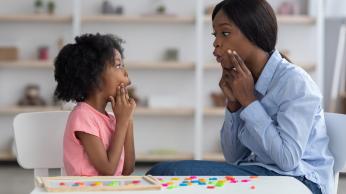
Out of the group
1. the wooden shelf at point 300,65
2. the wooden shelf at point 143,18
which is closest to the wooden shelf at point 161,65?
the wooden shelf at point 300,65

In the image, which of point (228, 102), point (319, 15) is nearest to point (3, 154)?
point (319, 15)

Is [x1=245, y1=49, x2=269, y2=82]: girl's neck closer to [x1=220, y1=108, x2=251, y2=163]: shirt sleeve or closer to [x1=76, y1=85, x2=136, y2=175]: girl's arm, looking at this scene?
[x1=220, y1=108, x2=251, y2=163]: shirt sleeve

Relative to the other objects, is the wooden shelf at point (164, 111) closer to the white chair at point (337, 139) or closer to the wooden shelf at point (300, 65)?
the wooden shelf at point (300, 65)

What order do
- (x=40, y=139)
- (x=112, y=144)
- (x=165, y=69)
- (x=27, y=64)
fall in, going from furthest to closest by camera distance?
(x=165, y=69)
(x=27, y=64)
(x=40, y=139)
(x=112, y=144)

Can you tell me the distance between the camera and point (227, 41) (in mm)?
1997

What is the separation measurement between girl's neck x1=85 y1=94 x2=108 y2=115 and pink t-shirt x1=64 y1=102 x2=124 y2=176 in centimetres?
6

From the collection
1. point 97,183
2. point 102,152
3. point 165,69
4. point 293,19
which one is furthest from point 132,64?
point 97,183

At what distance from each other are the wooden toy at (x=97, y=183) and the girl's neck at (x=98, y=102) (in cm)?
60

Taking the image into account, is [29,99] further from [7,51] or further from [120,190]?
[120,190]

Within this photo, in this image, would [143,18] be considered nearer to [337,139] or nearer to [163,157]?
[163,157]

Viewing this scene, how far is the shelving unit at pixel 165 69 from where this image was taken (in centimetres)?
538

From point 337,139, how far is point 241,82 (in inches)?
14.4

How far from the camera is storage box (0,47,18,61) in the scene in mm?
5438

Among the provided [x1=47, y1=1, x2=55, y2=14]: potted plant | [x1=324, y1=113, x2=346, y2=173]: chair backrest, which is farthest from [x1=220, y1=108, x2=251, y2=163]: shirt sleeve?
[x1=47, y1=1, x2=55, y2=14]: potted plant
